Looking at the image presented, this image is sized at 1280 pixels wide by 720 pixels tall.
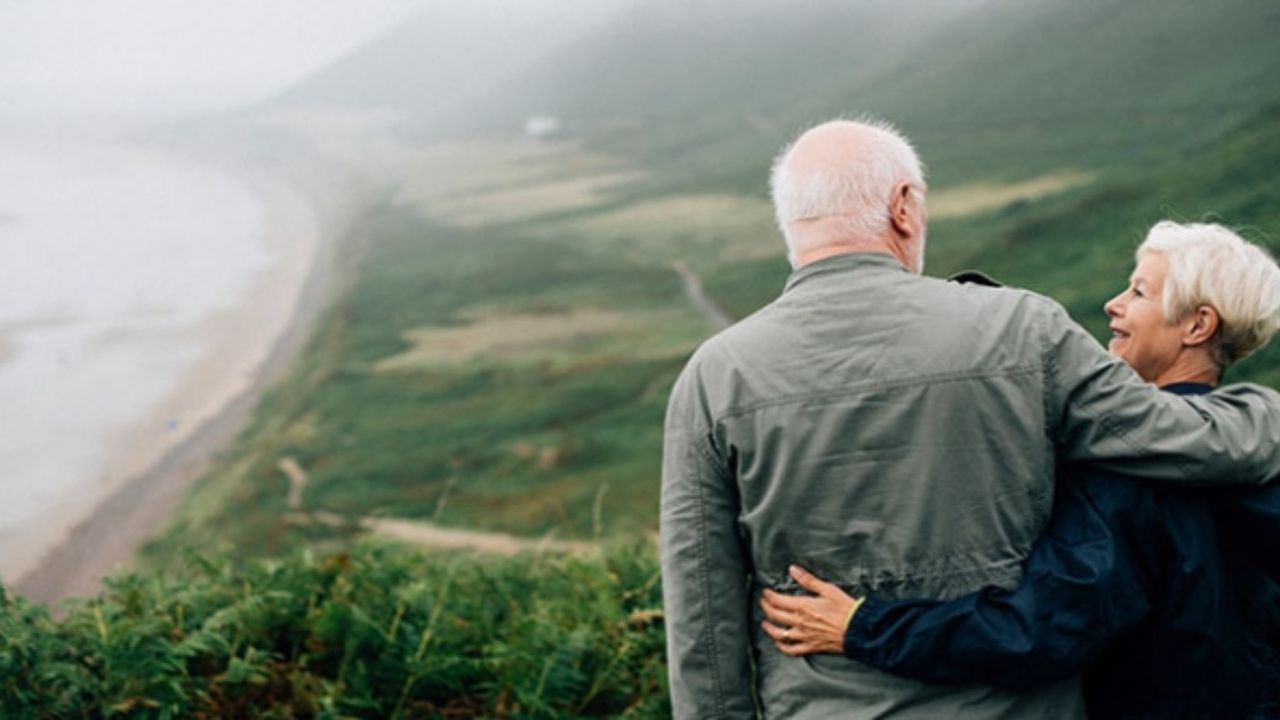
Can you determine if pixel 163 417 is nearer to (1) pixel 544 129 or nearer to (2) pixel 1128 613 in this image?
(2) pixel 1128 613

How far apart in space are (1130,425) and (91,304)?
41.3 metres

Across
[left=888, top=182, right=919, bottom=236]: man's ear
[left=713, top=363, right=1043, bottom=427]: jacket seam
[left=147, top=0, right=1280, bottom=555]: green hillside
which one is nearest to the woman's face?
[left=713, top=363, right=1043, bottom=427]: jacket seam

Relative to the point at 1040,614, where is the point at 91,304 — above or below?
below

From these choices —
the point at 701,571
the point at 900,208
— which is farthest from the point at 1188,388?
the point at 701,571

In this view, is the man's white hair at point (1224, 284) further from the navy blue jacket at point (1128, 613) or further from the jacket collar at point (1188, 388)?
the navy blue jacket at point (1128, 613)

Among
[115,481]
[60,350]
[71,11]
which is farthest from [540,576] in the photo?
[71,11]

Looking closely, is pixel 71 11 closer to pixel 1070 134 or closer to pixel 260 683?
pixel 1070 134

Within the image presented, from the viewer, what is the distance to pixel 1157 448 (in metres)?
2.04

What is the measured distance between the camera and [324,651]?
4281 mm

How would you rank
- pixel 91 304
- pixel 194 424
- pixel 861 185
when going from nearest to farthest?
pixel 861 185 < pixel 194 424 < pixel 91 304

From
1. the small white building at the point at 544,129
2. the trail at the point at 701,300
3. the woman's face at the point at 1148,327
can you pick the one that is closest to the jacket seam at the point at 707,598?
the woman's face at the point at 1148,327

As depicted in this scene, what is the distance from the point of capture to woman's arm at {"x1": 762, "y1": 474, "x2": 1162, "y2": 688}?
2041mm

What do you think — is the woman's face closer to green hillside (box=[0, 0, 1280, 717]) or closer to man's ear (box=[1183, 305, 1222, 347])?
man's ear (box=[1183, 305, 1222, 347])

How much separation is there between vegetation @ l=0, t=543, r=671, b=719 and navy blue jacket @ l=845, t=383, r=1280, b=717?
7.19 ft
